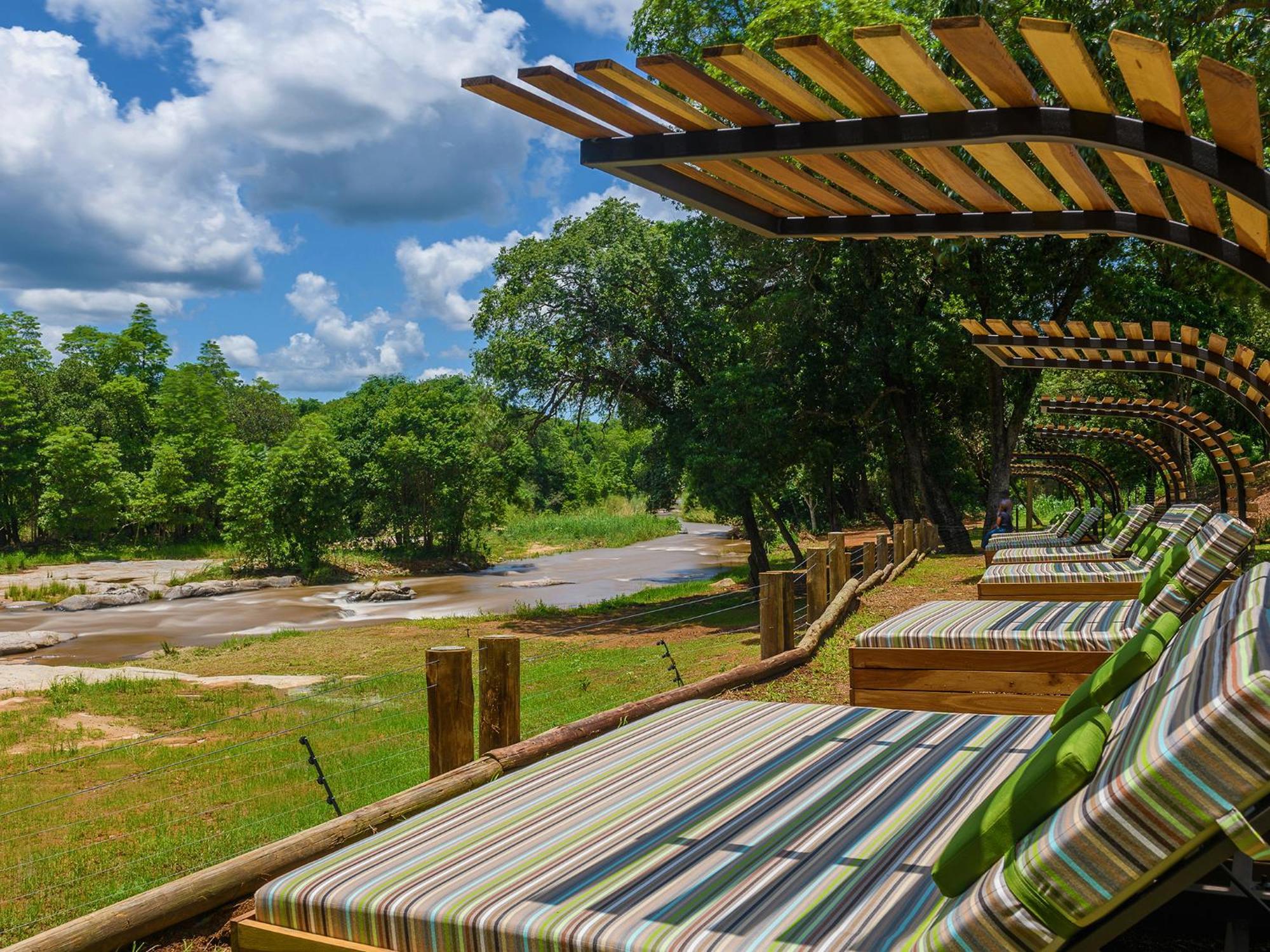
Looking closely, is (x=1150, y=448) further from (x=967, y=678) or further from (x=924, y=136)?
(x=924, y=136)

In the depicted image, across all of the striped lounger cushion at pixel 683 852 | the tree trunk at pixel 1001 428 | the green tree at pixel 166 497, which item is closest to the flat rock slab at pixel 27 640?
the tree trunk at pixel 1001 428

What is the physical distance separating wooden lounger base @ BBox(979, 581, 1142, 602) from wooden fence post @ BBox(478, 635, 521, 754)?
14.3ft

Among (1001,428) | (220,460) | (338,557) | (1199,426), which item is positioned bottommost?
(338,557)

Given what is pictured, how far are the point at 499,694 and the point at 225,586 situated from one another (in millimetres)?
28857

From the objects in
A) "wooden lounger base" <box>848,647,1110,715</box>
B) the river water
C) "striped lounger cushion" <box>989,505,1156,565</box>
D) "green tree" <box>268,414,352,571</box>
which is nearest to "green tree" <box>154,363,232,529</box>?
"green tree" <box>268,414,352,571</box>

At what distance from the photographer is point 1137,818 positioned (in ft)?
5.43

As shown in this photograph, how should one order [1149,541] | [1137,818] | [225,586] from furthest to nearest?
[225,586] → [1149,541] → [1137,818]

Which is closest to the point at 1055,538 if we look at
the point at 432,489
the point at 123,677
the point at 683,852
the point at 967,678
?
the point at 967,678

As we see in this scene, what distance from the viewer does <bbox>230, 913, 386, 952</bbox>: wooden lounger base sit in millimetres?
2217

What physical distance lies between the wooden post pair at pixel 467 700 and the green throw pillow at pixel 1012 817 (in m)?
2.81

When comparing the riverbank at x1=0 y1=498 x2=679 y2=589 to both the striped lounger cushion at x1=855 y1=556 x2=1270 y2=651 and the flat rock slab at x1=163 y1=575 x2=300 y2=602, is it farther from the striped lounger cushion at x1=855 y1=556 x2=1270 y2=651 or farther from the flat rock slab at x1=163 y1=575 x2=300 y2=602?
the striped lounger cushion at x1=855 y1=556 x2=1270 y2=651

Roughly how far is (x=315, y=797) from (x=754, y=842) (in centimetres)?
638

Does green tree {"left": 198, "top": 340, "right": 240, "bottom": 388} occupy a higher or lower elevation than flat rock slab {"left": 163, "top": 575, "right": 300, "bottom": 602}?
higher

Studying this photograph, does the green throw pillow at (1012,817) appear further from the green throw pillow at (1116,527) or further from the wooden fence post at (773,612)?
the green throw pillow at (1116,527)
